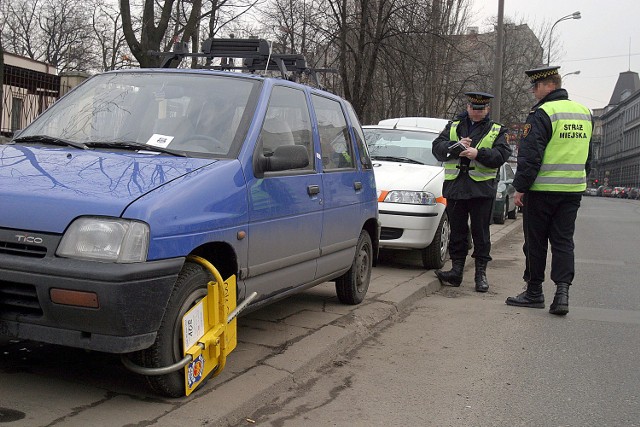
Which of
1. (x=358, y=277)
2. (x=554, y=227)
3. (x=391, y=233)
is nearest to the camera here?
(x=358, y=277)

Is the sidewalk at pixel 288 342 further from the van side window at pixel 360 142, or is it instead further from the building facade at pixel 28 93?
the building facade at pixel 28 93

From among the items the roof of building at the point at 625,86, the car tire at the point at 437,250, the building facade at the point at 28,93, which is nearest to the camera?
the car tire at the point at 437,250

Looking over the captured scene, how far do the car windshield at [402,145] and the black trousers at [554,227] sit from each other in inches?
102

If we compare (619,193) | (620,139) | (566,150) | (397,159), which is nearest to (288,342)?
(566,150)

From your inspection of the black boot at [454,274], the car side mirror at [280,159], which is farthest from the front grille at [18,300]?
the black boot at [454,274]

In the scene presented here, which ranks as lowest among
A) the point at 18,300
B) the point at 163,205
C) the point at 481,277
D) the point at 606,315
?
the point at 606,315

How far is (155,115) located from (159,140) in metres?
0.29

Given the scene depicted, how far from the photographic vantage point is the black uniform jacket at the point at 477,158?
7.03 m

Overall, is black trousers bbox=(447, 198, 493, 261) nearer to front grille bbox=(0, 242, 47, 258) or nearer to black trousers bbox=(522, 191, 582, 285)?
black trousers bbox=(522, 191, 582, 285)

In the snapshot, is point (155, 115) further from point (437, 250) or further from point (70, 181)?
point (437, 250)

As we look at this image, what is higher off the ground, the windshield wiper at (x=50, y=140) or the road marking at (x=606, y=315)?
the windshield wiper at (x=50, y=140)

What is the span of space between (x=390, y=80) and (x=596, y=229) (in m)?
7.57

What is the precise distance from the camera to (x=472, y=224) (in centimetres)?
739

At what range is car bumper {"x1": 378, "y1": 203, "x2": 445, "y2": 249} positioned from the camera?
796 centimetres
